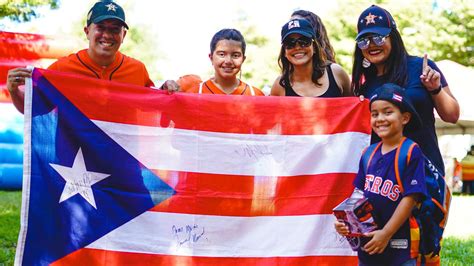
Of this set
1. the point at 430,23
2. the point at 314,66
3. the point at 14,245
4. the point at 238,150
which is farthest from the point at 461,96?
the point at 238,150

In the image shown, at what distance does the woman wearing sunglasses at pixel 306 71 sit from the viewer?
5.21 m

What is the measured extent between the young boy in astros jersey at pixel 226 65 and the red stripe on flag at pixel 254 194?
2.67 ft

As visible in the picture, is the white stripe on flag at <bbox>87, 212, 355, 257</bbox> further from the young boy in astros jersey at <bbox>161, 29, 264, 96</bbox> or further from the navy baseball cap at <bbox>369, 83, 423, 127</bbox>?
the navy baseball cap at <bbox>369, 83, 423, 127</bbox>

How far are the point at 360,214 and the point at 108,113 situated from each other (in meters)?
2.07

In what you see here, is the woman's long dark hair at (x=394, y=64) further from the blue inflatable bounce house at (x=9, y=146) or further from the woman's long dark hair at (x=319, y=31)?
the blue inflatable bounce house at (x=9, y=146)

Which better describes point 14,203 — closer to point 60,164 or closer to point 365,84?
point 60,164

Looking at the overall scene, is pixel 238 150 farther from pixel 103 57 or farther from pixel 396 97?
pixel 396 97

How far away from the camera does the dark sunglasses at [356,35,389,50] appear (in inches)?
178

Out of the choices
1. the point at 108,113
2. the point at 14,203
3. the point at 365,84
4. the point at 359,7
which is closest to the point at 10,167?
the point at 14,203

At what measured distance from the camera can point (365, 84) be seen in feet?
16.2

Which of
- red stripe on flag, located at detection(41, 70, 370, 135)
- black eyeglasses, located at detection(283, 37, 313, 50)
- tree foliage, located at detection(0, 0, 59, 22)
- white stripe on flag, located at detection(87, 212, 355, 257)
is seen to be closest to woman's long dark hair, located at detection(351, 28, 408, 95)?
red stripe on flag, located at detection(41, 70, 370, 135)

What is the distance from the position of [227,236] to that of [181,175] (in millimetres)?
596

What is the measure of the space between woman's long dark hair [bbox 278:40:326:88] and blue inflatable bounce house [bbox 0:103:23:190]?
9.91 metres

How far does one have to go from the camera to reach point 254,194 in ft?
16.9
